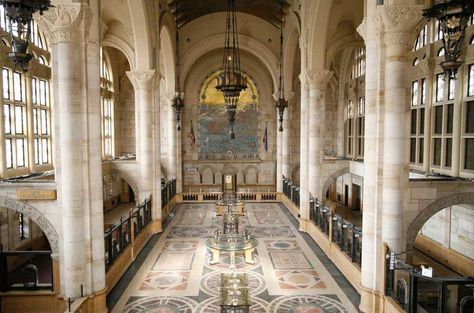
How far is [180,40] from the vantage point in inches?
937

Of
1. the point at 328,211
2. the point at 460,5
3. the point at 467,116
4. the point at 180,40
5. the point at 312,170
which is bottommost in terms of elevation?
the point at 328,211

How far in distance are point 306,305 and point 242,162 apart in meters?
18.6

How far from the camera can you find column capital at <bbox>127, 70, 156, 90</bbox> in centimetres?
1534

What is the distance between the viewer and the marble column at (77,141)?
8086 millimetres

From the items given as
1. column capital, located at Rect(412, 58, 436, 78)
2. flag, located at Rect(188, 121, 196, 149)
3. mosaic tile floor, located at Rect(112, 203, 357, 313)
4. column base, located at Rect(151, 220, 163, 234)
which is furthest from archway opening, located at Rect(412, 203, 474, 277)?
flag, located at Rect(188, 121, 196, 149)

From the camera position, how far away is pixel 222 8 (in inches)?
921

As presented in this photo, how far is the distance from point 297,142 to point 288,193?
7.65m

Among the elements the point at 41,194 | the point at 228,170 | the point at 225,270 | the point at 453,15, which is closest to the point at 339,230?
the point at 225,270

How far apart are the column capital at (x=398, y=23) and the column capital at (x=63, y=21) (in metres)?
6.27

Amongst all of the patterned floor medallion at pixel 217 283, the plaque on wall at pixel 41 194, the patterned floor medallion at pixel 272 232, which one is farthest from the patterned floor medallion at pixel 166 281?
the patterned floor medallion at pixel 272 232

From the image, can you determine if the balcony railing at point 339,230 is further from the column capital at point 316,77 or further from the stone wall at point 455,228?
the column capital at point 316,77

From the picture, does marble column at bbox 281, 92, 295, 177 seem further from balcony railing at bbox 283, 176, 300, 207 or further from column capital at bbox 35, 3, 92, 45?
column capital at bbox 35, 3, 92, 45

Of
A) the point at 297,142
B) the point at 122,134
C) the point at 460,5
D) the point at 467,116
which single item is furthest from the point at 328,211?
the point at 122,134

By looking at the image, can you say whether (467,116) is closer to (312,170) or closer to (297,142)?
(312,170)
